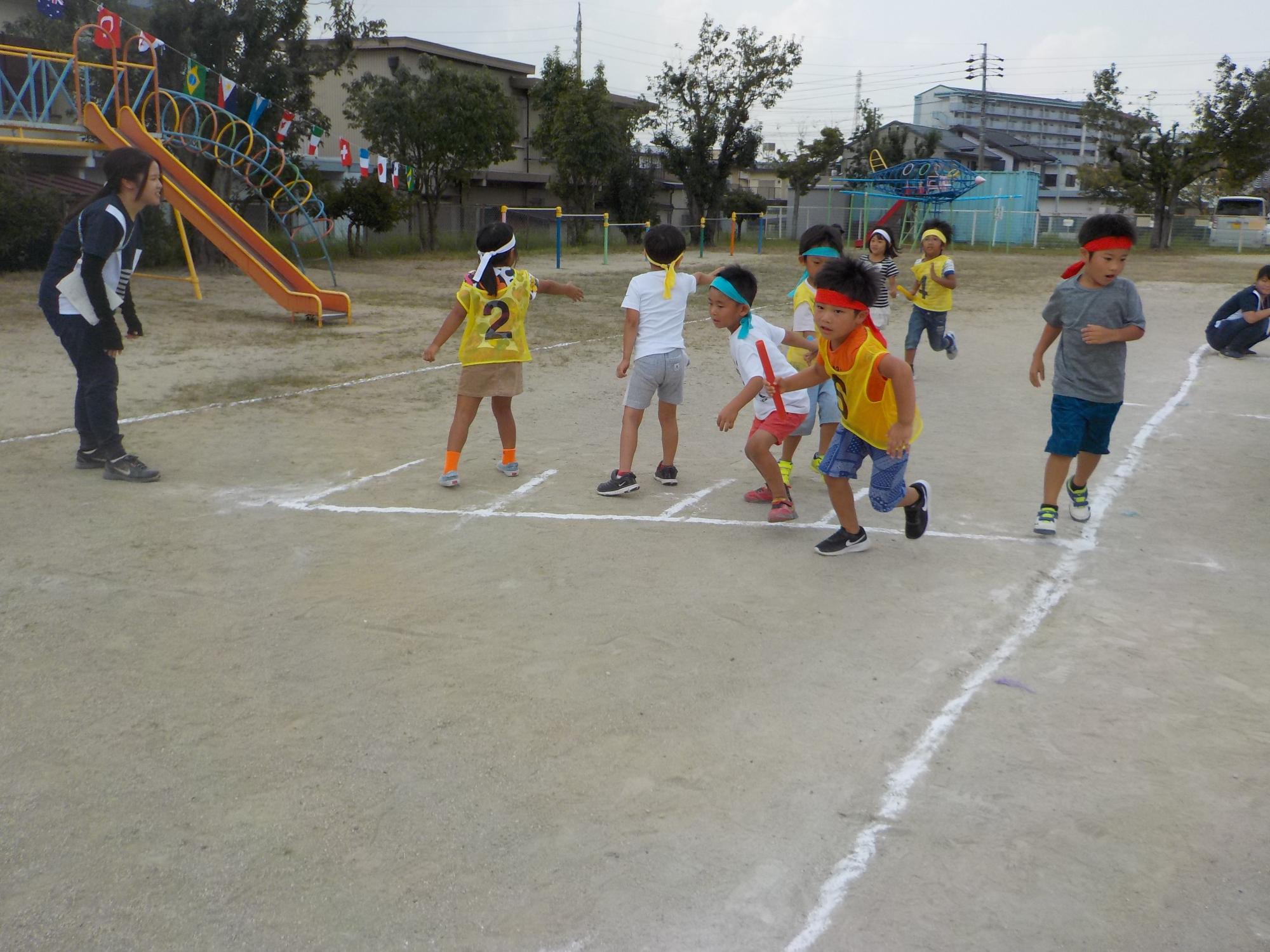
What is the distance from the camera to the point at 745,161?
40.0 m

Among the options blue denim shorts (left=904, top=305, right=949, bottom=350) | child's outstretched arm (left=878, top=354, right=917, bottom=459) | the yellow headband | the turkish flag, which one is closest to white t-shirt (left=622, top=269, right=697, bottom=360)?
the yellow headband

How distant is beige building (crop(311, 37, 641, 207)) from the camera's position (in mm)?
35219

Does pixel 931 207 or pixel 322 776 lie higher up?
pixel 931 207

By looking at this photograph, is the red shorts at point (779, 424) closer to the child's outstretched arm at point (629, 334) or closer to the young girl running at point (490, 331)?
the child's outstretched arm at point (629, 334)

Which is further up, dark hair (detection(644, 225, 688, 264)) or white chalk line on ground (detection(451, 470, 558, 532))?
dark hair (detection(644, 225, 688, 264))

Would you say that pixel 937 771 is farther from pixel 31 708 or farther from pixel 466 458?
pixel 466 458

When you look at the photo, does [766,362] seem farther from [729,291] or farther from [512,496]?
[512,496]

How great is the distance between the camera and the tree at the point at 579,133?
34.3 meters

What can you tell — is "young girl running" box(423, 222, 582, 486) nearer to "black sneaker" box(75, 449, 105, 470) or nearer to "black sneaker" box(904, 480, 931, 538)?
"black sneaker" box(75, 449, 105, 470)

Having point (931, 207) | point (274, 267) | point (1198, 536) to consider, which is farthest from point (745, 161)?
point (1198, 536)

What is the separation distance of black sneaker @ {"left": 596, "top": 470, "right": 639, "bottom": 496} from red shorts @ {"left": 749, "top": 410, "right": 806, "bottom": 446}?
2.73 feet

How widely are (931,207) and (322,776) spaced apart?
40.1 metres

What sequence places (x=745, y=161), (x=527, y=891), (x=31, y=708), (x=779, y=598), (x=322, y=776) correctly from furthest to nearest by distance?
(x=745, y=161) → (x=779, y=598) → (x=31, y=708) → (x=322, y=776) → (x=527, y=891)

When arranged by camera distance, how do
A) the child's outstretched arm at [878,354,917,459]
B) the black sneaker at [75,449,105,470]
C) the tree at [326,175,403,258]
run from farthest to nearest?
the tree at [326,175,403,258], the black sneaker at [75,449,105,470], the child's outstretched arm at [878,354,917,459]
